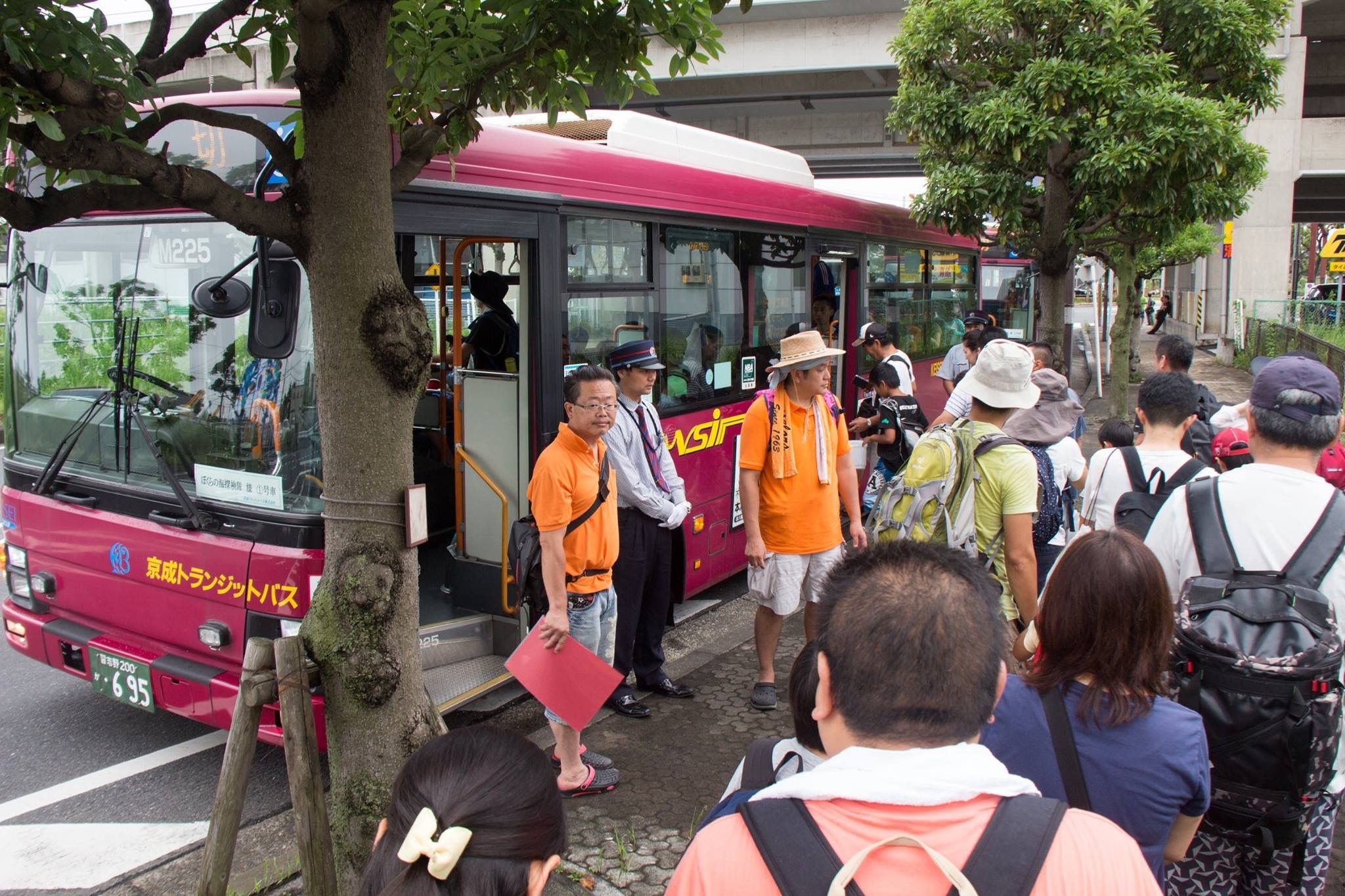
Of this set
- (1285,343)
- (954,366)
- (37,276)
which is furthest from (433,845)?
(1285,343)

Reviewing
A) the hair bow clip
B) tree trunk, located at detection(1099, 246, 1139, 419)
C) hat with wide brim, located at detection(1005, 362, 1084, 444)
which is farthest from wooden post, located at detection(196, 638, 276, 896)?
tree trunk, located at detection(1099, 246, 1139, 419)

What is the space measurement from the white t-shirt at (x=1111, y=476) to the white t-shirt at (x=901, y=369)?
8.51ft

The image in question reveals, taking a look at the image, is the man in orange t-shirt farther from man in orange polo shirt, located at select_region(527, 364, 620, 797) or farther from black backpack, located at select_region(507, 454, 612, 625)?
black backpack, located at select_region(507, 454, 612, 625)

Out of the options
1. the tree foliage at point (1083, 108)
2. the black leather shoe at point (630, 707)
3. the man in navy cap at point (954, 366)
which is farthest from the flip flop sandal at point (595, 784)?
the tree foliage at point (1083, 108)

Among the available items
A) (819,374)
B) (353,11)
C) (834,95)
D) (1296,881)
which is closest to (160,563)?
(353,11)

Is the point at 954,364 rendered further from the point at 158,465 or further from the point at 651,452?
the point at 158,465

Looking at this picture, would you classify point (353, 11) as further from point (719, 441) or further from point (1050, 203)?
point (1050, 203)

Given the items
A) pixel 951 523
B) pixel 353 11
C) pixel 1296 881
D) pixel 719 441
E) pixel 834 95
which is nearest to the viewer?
pixel 1296 881

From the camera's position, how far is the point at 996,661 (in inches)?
60.1

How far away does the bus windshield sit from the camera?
4.04 m

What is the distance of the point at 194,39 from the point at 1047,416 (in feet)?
13.7

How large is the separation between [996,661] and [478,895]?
0.83 m

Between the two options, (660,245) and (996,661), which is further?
(660,245)

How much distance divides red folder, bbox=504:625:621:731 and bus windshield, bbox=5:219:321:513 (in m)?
1.00
